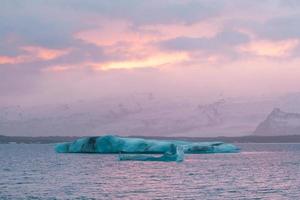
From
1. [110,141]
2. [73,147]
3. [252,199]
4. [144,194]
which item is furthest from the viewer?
[73,147]

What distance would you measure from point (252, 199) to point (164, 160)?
185ft

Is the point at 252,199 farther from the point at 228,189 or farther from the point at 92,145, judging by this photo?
the point at 92,145

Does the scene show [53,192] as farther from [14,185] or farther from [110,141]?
[110,141]

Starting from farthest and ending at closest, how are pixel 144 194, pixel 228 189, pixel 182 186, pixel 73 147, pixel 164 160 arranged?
pixel 73 147 < pixel 164 160 < pixel 182 186 < pixel 228 189 < pixel 144 194

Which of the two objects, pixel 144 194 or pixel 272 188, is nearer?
pixel 144 194

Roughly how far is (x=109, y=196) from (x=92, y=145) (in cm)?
7556

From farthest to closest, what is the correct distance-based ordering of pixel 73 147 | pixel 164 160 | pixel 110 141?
pixel 73 147, pixel 110 141, pixel 164 160

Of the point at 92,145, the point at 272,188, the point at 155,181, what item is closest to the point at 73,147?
the point at 92,145

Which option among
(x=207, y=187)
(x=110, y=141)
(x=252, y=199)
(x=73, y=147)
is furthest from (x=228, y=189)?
(x=73, y=147)

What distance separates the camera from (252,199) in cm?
3738

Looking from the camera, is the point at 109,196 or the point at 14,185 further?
the point at 14,185

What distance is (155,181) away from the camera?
51906 mm

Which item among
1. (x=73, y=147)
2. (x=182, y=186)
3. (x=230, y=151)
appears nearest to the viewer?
(x=182, y=186)

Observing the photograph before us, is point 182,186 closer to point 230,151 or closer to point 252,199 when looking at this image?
point 252,199
